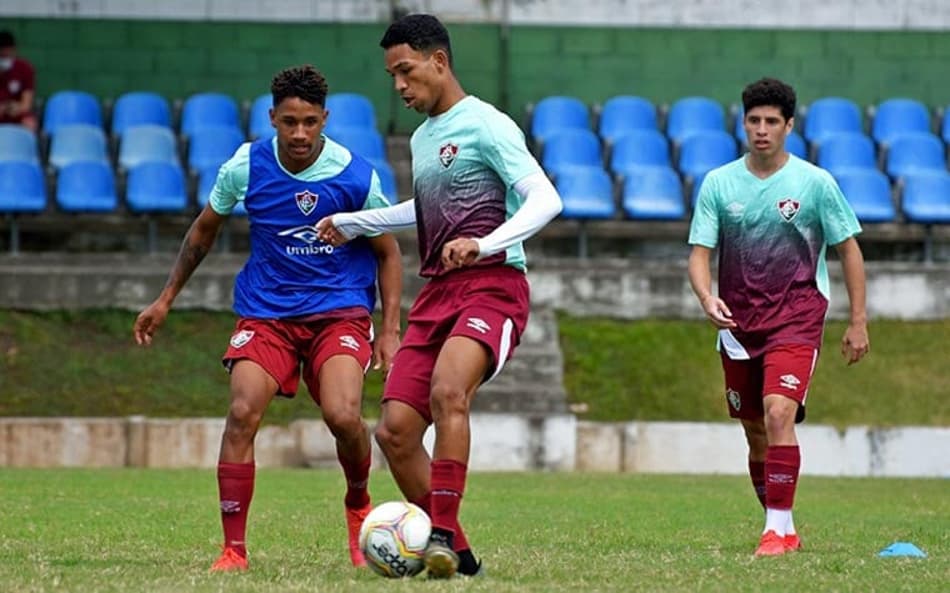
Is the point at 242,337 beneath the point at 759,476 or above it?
above

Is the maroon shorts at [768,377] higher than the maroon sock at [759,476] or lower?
higher

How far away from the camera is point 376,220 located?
9773 mm

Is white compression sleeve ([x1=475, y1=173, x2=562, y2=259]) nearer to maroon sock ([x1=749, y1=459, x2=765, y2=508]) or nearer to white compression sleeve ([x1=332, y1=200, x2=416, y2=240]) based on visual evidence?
white compression sleeve ([x1=332, y1=200, x2=416, y2=240])

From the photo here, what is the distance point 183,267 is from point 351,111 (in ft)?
50.7

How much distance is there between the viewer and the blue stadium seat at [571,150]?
81.2ft

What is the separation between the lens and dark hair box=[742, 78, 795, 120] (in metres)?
11.3

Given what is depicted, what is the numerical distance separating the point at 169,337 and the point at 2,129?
13.3 ft

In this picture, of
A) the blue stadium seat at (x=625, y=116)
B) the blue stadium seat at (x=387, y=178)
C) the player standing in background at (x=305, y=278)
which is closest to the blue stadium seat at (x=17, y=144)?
the blue stadium seat at (x=387, y=178)

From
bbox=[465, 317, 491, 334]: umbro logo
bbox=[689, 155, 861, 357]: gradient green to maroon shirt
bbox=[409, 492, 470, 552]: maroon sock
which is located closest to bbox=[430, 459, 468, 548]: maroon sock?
bbox=[409, 492, 470, 552]: maroon sock

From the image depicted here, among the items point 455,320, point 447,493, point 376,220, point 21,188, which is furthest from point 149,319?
point 21,188

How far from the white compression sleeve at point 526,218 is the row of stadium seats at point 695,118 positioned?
16648 millimetres

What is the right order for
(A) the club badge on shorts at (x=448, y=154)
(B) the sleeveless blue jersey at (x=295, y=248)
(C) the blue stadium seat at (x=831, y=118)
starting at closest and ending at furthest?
(A) the club badge on shorts at (x=448, y=154) < (B) the sleeveless blue jersey at (x=295, y=248) < (C) the blue stadium seat at (x=831, y=118)

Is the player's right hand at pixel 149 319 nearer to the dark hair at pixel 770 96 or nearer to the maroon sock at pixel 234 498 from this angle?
the maroon sock at pixel 234 498

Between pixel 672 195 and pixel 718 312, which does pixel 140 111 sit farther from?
pixel 718 312
